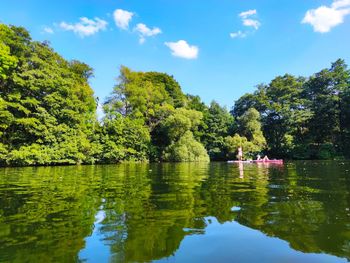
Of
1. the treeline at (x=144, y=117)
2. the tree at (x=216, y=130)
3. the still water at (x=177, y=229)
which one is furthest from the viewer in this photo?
the tree at (x=216, y=130)

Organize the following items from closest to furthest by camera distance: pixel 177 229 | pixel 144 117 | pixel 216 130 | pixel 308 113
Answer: pixel 177 229
pixel 144 117
pixel 308 113
pixel 216 130

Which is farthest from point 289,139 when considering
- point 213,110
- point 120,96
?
point 120,96

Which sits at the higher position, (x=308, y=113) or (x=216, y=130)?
(x=308, y=113)

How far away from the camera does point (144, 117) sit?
4959 cm

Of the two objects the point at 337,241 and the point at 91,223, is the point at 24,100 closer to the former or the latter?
the point at 91,223

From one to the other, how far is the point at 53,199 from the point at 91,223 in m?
3.26

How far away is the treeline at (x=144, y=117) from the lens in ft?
107

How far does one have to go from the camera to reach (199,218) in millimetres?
5984

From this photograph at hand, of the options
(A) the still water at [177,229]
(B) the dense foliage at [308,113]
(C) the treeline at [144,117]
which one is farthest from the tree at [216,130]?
(A) the still water at [177,229]

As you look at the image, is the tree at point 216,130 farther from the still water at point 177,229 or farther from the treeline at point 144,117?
the still water at point 177,229

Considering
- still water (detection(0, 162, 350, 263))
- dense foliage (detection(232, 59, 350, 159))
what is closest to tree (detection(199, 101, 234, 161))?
dense foliage (detection(232, 59, 350, 159))

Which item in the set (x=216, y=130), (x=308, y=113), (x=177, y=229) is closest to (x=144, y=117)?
(x=216, y=130)

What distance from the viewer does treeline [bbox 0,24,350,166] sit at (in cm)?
3259

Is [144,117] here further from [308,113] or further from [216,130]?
[308,113]
